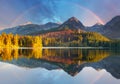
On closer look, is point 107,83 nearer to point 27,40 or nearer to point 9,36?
point 9,36

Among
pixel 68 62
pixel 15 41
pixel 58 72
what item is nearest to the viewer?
pixel 58 72

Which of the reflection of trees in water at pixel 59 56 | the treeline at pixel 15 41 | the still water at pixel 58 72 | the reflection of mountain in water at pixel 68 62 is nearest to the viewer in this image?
the still water at pixel 58 72

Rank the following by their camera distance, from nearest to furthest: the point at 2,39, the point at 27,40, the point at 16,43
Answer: the point at 2,39 → the point at 16,43 → the point at 27,40

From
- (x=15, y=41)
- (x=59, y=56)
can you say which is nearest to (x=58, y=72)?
(x=59, y=56)

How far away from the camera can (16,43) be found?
148375 mm

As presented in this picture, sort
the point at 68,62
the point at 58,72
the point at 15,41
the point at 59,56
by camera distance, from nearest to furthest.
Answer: the point at 58,72 < the point at 68,62 < the point at 59,56 < the point at 15,41

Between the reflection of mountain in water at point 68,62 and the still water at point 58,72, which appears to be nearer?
the still water at point 58,72

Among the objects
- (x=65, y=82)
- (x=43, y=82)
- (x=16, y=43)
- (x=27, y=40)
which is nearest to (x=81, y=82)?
Answer: (x=65, y=82)

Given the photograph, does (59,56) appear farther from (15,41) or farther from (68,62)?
(15,41)

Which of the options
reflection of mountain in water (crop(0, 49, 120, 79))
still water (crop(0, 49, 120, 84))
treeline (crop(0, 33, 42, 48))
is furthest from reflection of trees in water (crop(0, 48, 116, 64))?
treeline (crop(0, 33, 42, 48))

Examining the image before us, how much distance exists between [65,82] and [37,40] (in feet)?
510

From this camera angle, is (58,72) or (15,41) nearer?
(58,72)

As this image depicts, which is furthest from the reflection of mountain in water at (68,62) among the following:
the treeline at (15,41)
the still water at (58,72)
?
the treeline at (15,41)

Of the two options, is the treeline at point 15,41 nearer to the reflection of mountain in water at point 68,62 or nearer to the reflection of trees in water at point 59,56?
the reflection of trees in water at point 59,56
